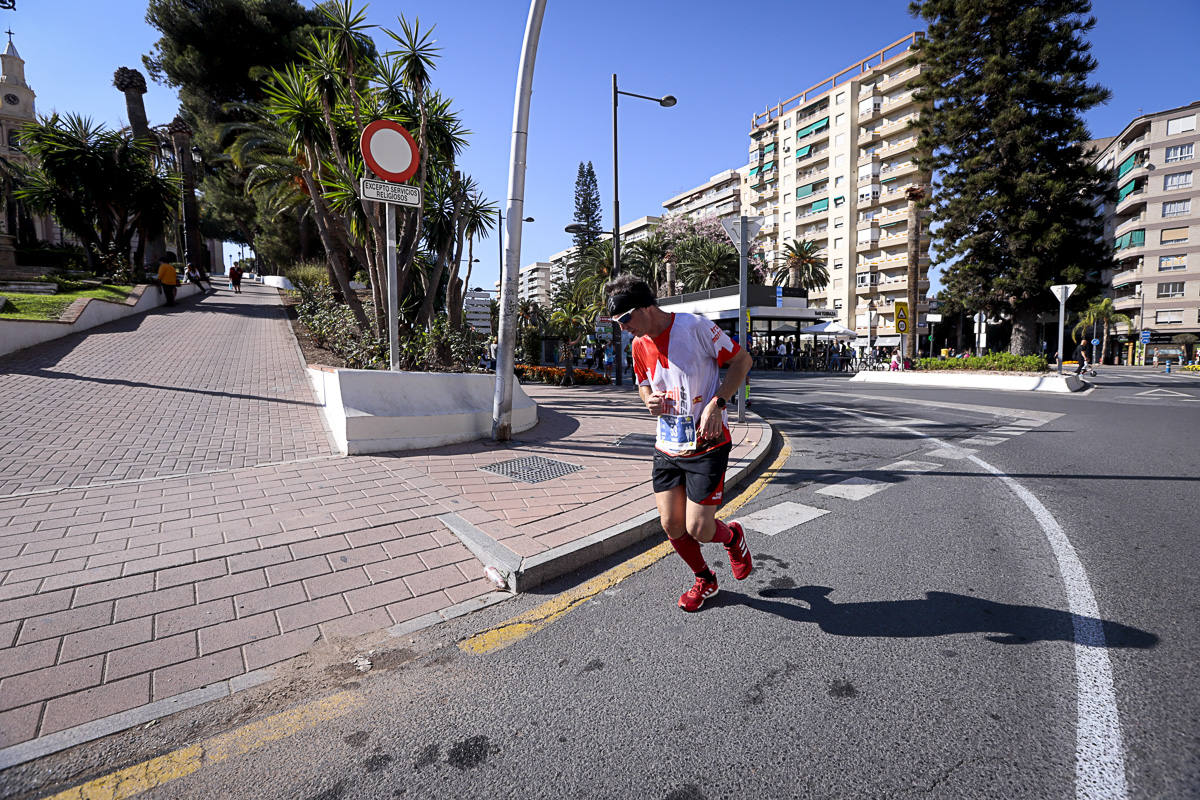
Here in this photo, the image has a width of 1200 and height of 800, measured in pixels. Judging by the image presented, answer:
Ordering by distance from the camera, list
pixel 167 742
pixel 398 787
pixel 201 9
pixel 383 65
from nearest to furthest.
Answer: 1. pixel 398 787
2. pixel 167 742
3. pixel 383 65
4. pixel 201 9

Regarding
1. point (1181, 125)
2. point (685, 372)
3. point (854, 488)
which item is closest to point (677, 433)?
point (685, 372)

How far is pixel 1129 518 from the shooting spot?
4.27m

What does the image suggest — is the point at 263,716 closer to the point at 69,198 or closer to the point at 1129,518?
the point at 1129,518

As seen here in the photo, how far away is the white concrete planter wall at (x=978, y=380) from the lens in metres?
17.0

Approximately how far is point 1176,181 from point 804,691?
227 feet

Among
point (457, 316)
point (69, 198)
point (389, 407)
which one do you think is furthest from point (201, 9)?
point (389, 407)

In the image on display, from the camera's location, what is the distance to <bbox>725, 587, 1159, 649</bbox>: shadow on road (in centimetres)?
259

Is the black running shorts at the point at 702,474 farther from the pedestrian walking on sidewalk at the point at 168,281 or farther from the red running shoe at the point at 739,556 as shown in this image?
the pedestrian walking on sidewalk at the point at 168,281

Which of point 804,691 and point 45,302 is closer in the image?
point 804,691

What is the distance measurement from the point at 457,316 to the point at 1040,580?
13526 millimetres

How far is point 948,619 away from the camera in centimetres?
280

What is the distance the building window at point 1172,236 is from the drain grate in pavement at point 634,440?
6435 centimetres

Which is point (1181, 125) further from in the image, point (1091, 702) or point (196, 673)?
point (196, 673)

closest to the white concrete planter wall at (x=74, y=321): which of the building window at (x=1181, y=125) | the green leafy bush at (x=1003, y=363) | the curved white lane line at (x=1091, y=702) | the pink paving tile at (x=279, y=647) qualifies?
the pink paving tile at (x=279, y=647)
